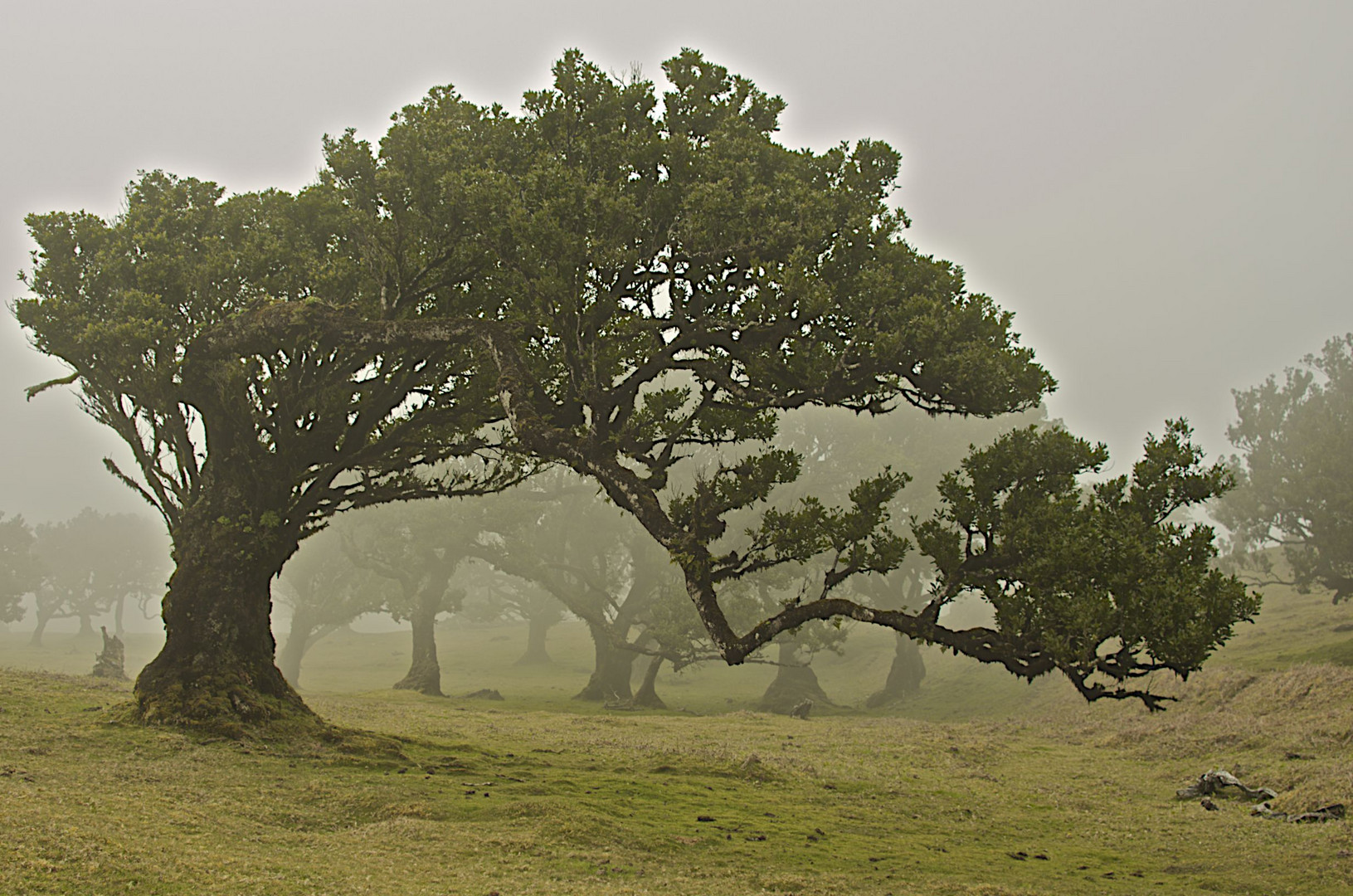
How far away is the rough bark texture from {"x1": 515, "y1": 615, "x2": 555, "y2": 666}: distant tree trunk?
13.9 metres

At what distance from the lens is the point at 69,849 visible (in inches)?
292

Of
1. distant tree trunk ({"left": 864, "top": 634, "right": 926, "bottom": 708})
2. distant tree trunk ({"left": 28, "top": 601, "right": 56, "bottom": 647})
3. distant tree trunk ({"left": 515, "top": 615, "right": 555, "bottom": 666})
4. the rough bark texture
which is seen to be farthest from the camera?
distant tree trunk ({"left": 28, "top": 601, "right": 56, "bottom": 647})

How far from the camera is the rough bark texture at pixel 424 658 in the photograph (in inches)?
1807

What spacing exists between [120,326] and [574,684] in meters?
43.4

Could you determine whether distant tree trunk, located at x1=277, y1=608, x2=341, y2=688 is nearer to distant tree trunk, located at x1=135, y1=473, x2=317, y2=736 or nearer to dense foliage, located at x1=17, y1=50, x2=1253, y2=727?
dense foliage, located at x1=17, y1=50, x2=1253, y2=727

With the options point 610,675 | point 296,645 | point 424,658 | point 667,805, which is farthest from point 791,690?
point 296,645

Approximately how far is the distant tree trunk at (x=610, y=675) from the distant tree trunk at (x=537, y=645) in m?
16.3

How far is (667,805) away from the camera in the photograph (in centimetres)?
1359

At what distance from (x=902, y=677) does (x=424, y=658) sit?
97.7 feet

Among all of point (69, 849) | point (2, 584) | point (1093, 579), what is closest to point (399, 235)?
point (69, 849)

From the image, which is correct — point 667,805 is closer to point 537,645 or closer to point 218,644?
point 218,644

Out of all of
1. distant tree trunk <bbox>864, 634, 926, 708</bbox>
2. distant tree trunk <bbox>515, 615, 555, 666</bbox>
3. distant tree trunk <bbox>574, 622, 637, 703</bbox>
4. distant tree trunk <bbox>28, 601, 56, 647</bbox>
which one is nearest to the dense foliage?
distant tree trunk <bbox>574, 622, 637, 703</bbox>

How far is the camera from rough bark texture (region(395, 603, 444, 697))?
45.9m

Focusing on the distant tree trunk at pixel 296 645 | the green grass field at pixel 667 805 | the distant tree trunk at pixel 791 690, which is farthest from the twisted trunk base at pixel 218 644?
the distant tree trunk at pixel 296 645
